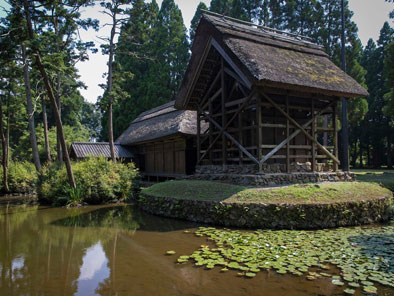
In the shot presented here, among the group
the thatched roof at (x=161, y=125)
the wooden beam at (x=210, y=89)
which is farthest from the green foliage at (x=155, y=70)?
the wooden beam at (x=210, y=89)

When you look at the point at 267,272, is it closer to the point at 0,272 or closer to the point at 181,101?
the point at 0,272

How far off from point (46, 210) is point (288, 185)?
33.8 ft

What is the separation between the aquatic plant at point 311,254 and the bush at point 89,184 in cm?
843

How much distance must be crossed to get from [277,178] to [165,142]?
9.87 meters

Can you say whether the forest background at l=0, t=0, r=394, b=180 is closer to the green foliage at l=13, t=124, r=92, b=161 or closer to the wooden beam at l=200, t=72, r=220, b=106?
the green foliage at l=13, t=124, r=92, b=161

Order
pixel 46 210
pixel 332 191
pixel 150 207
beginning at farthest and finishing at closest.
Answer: pixel 46 210 → pixel 150 207 → pixel 332 191

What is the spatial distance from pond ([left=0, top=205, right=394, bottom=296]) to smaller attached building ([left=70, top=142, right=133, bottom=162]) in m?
11.4

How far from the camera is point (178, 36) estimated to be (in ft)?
104

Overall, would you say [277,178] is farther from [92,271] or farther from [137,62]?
[137,62]

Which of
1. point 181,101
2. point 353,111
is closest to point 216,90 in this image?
point 181,101

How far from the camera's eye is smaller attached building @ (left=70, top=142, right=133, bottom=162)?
21.6 meters

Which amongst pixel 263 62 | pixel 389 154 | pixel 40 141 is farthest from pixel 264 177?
pixel 389 154

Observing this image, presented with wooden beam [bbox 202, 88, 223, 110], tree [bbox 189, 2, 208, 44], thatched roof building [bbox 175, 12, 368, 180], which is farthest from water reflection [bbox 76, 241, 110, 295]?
tree [bbox 189, 2, 208, 44]

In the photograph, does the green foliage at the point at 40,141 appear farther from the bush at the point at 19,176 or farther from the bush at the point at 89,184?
the bush at the point at 89,184
